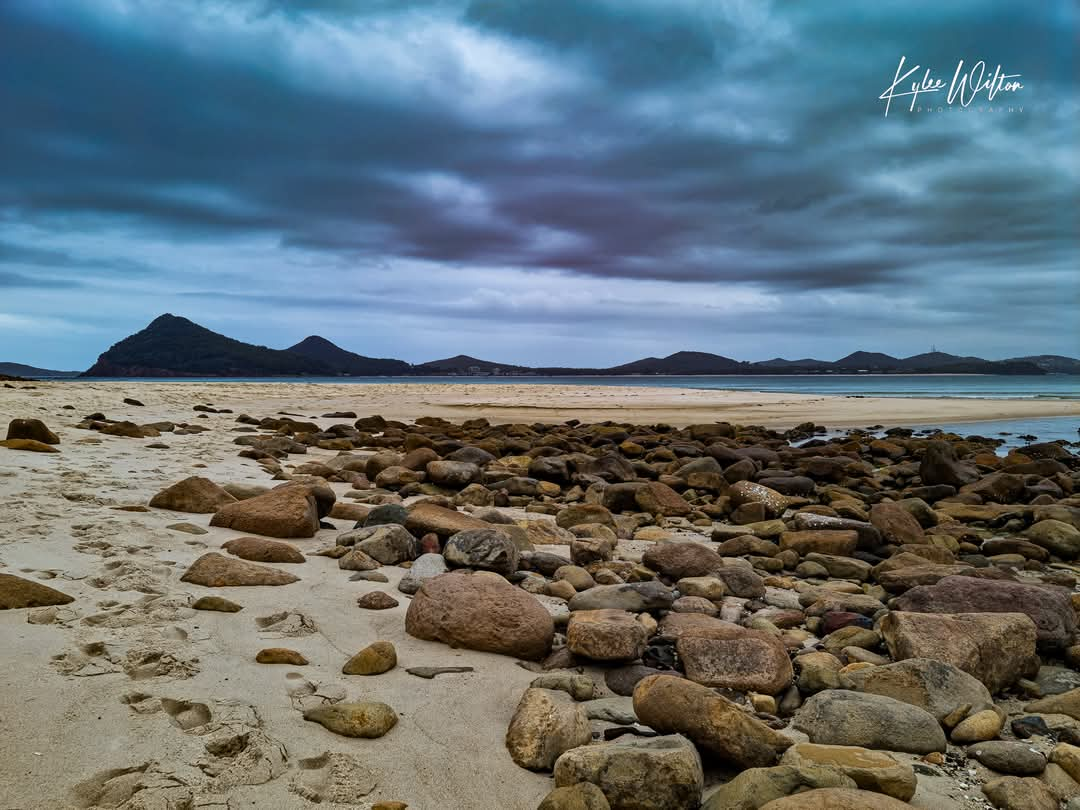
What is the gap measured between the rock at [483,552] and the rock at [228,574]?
1.00m

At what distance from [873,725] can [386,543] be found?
3.14 meters

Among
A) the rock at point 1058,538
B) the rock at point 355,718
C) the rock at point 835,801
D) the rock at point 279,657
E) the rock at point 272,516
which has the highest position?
the rock at point 272,516

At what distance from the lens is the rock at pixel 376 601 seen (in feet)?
12.0

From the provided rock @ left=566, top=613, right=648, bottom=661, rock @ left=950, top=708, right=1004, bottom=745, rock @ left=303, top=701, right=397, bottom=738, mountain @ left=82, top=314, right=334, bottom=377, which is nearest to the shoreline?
rock @ left=566, top=613, right=648, bottom=661

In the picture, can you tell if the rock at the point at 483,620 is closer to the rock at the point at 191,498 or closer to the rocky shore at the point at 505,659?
the rocky shore at the point at 505,659

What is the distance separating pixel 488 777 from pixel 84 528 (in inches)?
137

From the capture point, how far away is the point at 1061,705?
2816 mm

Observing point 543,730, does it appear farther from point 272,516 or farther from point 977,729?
point 272,516

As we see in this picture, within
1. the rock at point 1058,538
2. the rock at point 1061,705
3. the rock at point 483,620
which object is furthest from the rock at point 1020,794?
the rock at point 1058,538

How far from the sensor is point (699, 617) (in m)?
3.72

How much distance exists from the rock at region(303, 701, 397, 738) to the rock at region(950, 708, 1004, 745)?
2136 millimetres

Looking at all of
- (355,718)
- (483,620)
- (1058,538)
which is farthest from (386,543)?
(1058,538)

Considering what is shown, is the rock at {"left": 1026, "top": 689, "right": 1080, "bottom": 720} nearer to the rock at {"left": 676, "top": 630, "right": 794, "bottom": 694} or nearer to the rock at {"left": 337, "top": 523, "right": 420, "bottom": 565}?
the rock at {"left": 676, "top": 630, "right": 794, "bottom": 694}

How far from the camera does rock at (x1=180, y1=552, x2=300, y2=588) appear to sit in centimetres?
367
